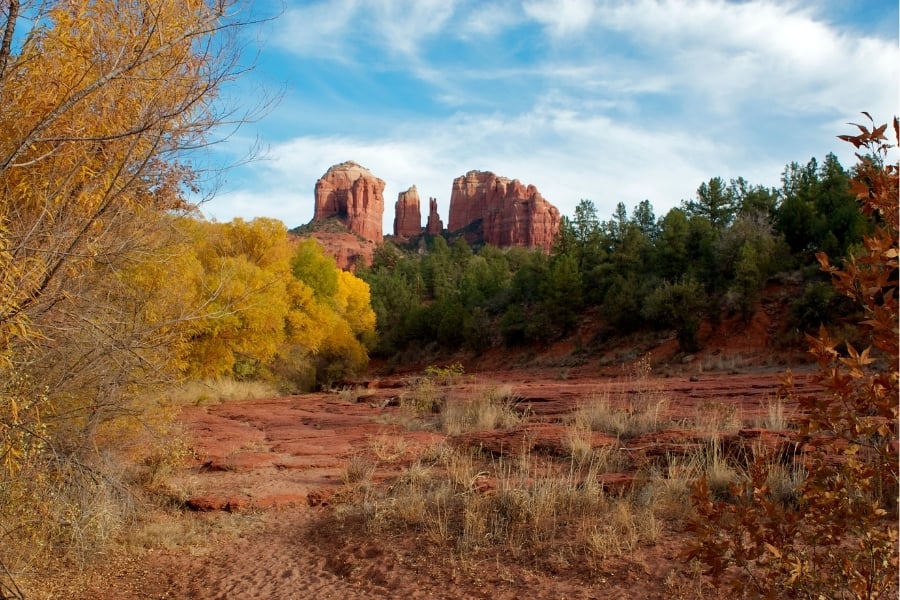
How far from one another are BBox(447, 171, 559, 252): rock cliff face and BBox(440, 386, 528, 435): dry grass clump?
99467 millimetres

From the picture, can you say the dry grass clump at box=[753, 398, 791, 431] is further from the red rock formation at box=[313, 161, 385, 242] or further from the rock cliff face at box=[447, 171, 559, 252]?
the red rock formation at box=[313, 161, 385, 242]

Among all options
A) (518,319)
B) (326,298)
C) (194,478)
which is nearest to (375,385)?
(326,298)

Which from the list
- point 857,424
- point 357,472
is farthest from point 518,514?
point 857,424

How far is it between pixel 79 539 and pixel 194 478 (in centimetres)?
281

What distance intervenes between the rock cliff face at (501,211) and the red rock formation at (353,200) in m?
17.3

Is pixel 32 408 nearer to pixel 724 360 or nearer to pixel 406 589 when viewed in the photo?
pixel 406 589

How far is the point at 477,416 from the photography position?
35.9 ft

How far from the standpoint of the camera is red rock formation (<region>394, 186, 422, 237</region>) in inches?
5404

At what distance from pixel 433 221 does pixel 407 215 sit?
5993mm

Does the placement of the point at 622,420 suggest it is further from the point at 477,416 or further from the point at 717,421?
the point at 477,416

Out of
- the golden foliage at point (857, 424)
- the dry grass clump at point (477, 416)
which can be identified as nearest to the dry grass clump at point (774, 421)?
the dry grass clump at point (477, 416)

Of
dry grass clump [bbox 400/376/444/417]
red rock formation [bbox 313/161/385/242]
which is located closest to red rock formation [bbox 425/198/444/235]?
red rock formation [bbox 313/161/385/242]

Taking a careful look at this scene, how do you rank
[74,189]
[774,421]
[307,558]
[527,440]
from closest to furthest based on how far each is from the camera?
[74,189], [307,558], [774,421], [527,440]

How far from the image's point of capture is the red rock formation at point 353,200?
4823 inches
